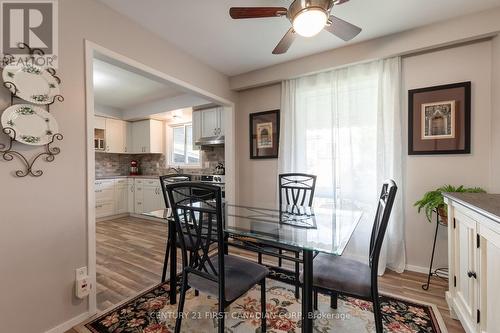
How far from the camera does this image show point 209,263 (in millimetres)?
1329

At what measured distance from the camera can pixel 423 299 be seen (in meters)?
1.94

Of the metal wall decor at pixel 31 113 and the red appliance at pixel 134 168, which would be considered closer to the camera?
the metal wall decor at pixel 31 113

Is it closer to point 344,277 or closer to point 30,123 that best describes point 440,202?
point 344,277

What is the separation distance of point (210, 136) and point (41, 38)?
2.75m

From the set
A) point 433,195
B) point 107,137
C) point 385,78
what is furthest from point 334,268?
point 107,137

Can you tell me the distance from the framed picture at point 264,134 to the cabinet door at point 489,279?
235 centimetres

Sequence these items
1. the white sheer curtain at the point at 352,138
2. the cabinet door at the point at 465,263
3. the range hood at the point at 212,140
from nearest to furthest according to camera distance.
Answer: the cabinet door at the point at 465,263, the white sheer curtain at the point at 352,138, the range hood at the point at 212,140

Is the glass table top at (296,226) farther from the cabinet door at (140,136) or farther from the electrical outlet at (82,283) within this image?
the cabinet door at (140,136)

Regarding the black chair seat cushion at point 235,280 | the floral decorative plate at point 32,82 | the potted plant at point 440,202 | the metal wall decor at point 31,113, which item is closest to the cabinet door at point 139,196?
the metal wall decor at point 31,113

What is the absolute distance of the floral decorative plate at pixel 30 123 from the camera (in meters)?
1.36

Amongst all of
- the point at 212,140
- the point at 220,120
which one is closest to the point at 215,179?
the point at 212,140

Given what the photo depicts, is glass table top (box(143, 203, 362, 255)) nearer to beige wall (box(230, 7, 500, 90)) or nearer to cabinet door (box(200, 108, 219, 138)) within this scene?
beige wall (box(230, 7, 500, 90))

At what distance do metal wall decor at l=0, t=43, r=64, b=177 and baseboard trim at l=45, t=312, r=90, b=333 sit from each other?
3.55ft

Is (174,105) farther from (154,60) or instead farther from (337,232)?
(337,232)
